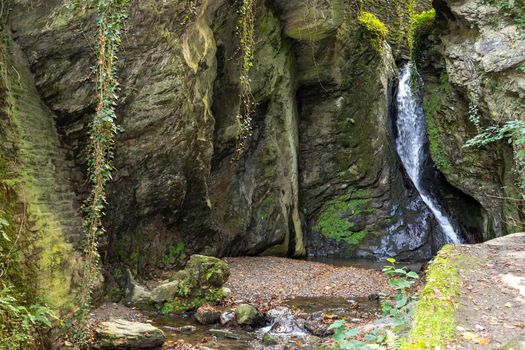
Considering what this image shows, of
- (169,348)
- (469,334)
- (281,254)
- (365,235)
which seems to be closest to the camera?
(469,334)

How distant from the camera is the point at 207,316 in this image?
767 centimetres

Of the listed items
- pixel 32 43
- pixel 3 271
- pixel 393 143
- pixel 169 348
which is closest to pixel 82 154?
pixel 32 43

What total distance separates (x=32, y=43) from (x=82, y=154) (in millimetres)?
1862

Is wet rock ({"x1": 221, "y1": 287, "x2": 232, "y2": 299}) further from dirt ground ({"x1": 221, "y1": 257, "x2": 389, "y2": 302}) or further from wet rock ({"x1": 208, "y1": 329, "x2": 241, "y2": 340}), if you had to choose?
wet rock ({"x1": 208, "y1": 329, "x2": 241, "y2": 340})

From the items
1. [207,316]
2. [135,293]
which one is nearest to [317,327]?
[207,316]

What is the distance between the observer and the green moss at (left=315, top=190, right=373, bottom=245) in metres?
16.5

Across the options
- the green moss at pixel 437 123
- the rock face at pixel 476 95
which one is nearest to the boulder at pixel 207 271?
the rock face at pixel 476 95

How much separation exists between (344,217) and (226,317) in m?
9.72

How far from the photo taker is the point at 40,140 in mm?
6828

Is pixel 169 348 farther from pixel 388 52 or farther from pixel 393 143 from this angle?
pixel 388 52

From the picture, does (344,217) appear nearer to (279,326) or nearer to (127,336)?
(279,326)

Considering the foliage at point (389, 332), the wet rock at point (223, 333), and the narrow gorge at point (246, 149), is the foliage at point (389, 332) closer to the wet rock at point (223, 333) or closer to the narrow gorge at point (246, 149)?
the narrow gorge at point (246, 149)

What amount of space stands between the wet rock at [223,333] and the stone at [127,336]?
0.97 m

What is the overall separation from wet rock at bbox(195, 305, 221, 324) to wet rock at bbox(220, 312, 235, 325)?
0.30 feet
